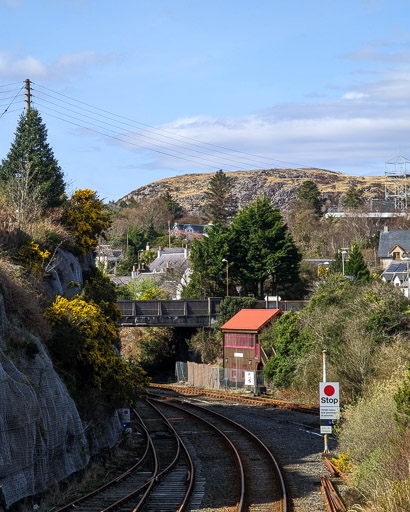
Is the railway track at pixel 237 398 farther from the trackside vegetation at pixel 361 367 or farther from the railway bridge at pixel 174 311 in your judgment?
the railway bridge at pixel 174 311

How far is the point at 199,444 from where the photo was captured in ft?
96.2

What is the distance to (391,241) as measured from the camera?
90.1m

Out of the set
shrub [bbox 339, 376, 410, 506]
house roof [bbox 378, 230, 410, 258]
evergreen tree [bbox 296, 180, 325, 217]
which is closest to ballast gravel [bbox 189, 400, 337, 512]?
shrub [bbox 339, 376, 410, 506]

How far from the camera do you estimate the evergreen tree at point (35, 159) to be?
3575 cm

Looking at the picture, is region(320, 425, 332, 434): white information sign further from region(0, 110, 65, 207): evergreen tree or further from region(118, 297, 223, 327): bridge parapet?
region(118, 297, 223, 327): bridge parapet

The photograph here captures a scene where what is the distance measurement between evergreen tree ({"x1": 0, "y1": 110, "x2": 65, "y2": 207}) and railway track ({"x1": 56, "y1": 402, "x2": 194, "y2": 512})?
14.0 metres

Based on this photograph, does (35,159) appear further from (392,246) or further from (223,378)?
(392,246)

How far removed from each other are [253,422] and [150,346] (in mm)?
31633

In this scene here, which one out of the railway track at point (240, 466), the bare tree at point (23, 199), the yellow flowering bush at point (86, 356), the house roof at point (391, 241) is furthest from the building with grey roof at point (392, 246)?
the yellow flowering bush at point (86, 356)

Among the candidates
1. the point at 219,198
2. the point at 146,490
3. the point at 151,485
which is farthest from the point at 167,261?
the point at 146,490

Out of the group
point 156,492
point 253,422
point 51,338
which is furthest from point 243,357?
point 156,492

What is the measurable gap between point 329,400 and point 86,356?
9286mm

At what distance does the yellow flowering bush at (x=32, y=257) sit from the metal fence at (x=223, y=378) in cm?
2309

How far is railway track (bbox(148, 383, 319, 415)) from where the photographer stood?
38.5 m
